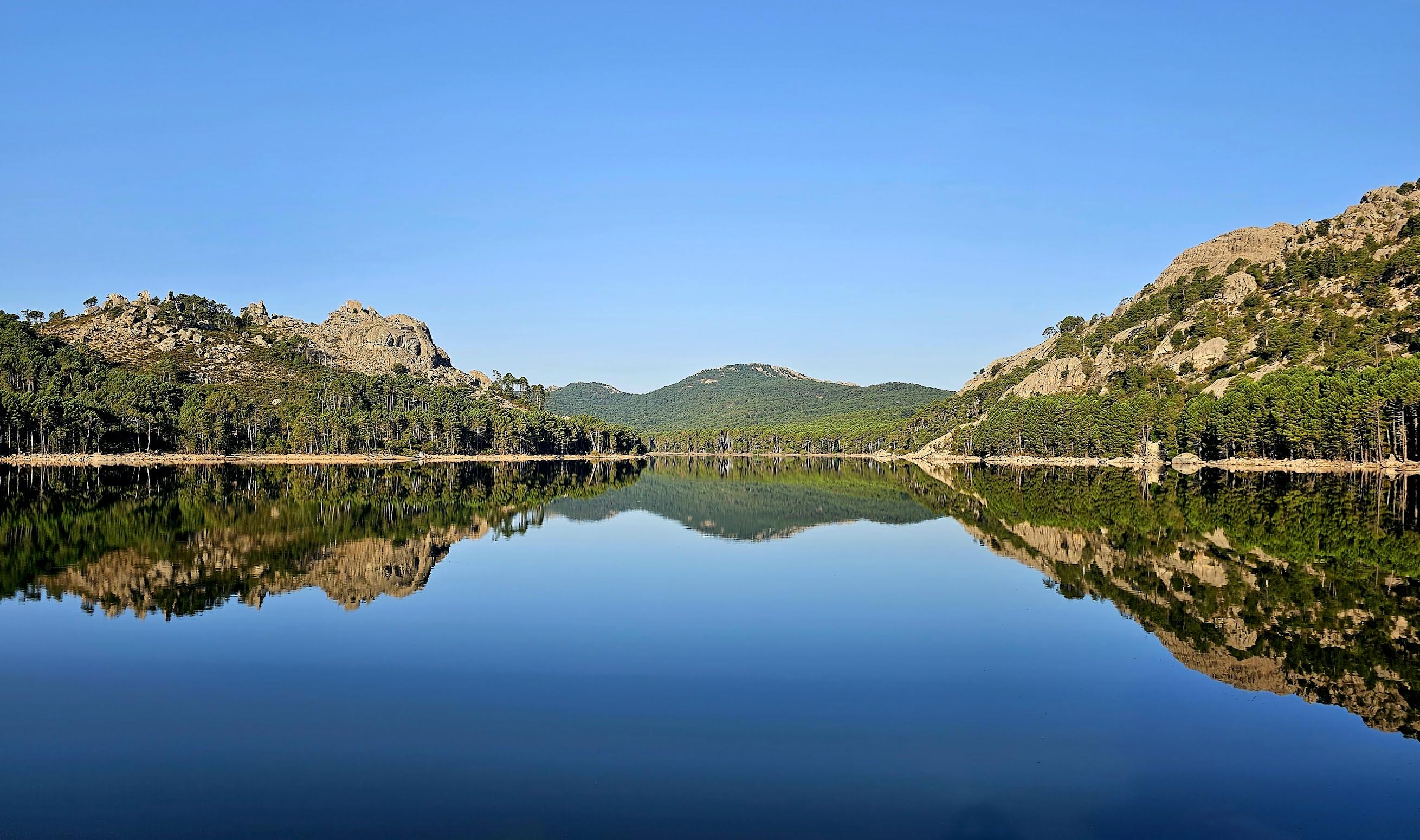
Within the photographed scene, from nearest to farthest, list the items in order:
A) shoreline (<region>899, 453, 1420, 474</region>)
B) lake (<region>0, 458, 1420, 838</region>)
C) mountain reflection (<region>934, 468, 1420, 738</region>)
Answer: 1. lake (<region>0, 458, 1420, 838</region>)
2. mountain reflection (<region>934, 468, 1420, 738</region>)
3. shoreline (<region>899, 453, 1420, 474</region>)

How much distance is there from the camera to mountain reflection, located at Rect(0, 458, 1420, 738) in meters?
26.6

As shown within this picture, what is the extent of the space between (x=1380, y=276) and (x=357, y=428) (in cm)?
19996

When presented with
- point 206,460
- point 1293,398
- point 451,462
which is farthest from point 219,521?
point 1293,398

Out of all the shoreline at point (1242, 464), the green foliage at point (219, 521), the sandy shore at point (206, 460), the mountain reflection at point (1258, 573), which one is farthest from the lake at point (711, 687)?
the sandy shore at point (206, 460)

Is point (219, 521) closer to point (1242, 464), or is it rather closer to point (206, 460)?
point (206, 460)

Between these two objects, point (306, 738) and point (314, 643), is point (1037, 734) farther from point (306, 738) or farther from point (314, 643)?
point (314, 643)

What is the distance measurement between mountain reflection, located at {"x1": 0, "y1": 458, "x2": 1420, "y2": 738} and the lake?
33 cm

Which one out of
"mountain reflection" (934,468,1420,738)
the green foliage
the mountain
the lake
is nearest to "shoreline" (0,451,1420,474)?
the mountain

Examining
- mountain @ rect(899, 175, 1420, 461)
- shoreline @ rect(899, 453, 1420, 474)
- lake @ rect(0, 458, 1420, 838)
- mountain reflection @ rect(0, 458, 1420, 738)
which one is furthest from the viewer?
mountain @ rect(899, 175, 1420, 461)

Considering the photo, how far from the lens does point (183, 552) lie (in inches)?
1689

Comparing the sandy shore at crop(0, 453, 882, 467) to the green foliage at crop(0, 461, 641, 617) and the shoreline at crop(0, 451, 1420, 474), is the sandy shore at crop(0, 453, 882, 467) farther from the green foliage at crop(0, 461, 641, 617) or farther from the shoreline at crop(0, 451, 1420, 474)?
the green foliage at crop(0, 461, 641, 617)

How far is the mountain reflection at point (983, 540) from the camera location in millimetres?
26594

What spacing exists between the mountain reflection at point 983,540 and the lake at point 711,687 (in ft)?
1.08

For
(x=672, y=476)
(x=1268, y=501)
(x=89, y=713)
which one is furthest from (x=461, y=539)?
(x=672, y=476)
